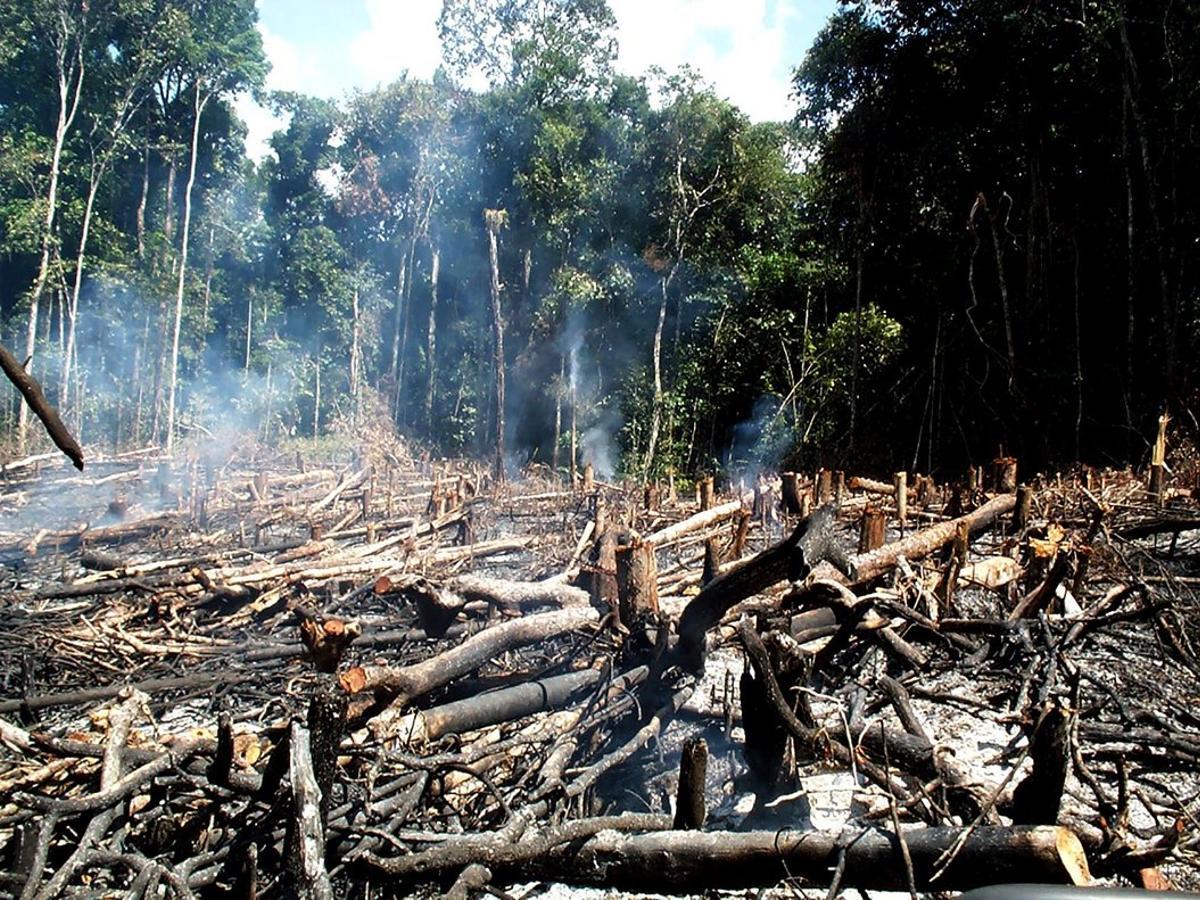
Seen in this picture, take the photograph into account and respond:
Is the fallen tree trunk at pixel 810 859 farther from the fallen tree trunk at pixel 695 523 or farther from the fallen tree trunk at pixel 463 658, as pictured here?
the fallen tree trunk at pixel 695 523

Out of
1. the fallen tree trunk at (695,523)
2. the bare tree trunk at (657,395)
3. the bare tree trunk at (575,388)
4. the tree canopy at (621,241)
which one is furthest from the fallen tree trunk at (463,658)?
the bare tree trunk at (575,388)

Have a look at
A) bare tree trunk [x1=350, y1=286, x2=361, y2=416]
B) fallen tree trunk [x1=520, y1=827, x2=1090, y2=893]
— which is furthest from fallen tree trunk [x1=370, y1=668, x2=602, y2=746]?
bare tree trunk [x1=350, y1=286, x2=361, y2=416]

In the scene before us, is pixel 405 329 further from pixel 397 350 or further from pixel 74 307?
pixel 74 307

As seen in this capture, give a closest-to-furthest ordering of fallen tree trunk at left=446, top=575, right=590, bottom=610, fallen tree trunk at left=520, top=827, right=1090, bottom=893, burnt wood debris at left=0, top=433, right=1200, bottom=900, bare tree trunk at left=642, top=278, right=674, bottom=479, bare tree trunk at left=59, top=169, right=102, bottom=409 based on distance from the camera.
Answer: fallen tree trunk at left=520, top=827, right=1090, bottom=893 → burnt wood debris at left=0, top=433, right=1200, bottom=900 → fallen tree trunk at left=446, top=575, right=590, bottom=610 → bare tree trunk at left=642, top=278, right=674, bottom=479 → bare tree trunk at left=59, top=169, right=102, bottom=409

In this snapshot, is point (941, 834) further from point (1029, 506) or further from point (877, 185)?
point (877, 185)

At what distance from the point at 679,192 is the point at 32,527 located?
1495 cm

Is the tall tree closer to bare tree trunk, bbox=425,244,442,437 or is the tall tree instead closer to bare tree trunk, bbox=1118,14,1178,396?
bare tree trunk, bbox=425,244,442,437

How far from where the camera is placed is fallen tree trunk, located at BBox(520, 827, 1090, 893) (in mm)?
2168

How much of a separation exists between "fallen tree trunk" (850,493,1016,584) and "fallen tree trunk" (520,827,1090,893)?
161 cm

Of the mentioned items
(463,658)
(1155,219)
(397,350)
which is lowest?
(463,658)

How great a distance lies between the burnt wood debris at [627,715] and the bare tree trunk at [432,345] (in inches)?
823

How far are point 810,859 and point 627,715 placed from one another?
5.89 feet

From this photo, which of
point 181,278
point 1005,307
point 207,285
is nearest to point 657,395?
point 1005,307

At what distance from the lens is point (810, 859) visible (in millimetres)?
2389
